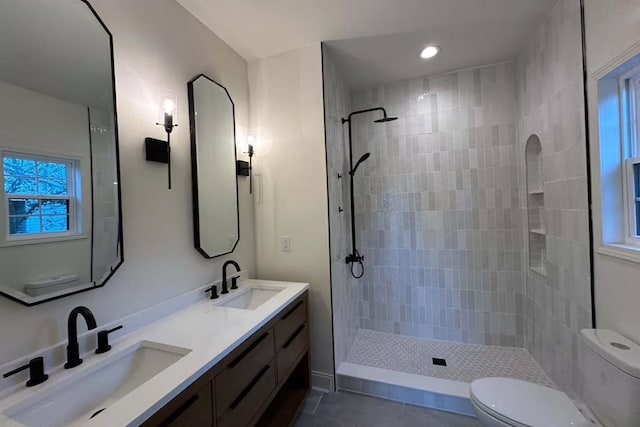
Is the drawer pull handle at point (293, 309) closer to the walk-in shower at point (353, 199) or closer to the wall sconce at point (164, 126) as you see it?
the walk-in shower at point (353, 199)

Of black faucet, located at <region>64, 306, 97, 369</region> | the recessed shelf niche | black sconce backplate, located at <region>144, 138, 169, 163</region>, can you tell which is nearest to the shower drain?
the recessed shelf niche

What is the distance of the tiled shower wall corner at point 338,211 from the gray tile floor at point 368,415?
294mm

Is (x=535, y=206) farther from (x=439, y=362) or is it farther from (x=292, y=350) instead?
(x=292, y=350)

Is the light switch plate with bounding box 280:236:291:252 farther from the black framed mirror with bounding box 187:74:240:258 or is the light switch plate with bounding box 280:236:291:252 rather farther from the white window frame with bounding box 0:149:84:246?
the white window frame with bounding box 0:149:84:246

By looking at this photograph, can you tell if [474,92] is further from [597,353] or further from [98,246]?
[98,246]

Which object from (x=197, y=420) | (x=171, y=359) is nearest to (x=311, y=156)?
(x=171, y=359)

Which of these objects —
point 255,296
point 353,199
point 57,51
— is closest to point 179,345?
point 255,296

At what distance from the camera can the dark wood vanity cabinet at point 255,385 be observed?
35.6 inches

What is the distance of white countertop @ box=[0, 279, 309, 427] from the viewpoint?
74 centimetres

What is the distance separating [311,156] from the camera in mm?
2051

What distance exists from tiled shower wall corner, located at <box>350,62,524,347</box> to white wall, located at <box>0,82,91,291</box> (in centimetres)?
229

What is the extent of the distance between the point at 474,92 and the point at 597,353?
2.22 m

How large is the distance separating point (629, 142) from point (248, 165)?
7.58ft

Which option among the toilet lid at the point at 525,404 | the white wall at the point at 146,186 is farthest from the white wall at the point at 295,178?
the toilet lid at the point at 525,404
